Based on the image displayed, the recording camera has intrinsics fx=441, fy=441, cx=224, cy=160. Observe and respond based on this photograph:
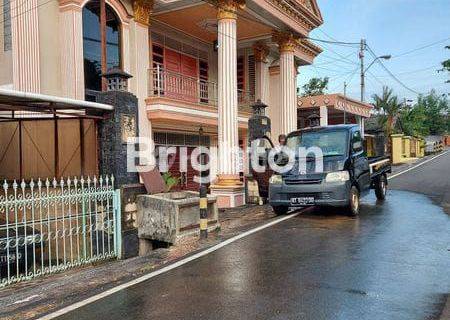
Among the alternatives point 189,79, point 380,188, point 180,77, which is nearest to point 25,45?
point 180,77

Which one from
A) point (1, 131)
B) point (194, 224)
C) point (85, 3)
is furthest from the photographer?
point (85, 3)

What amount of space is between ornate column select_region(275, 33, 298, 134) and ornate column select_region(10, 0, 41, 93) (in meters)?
10.2

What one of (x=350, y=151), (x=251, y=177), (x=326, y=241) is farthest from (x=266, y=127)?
(x=326, y=241)

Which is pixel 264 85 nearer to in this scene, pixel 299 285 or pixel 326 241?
pixel 326 241

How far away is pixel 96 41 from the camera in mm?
13164

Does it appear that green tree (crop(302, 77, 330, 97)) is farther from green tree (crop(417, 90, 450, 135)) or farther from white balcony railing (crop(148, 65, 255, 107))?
green tree (crop(417, 90, 450, 135))

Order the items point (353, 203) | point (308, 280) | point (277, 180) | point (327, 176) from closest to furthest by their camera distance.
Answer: point (308, 280), point (327, 176), point (353, 203), point (277, 180)

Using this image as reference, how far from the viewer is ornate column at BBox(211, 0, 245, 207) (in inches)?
563

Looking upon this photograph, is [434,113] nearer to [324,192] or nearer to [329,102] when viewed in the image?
[329,102]

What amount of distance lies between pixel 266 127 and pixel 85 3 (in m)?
6.98

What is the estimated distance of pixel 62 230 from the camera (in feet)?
24.5

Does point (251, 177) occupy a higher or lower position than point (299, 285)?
higher

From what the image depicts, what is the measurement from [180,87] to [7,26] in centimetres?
667

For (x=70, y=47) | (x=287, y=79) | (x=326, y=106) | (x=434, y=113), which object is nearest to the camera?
(x=70, y=47)
